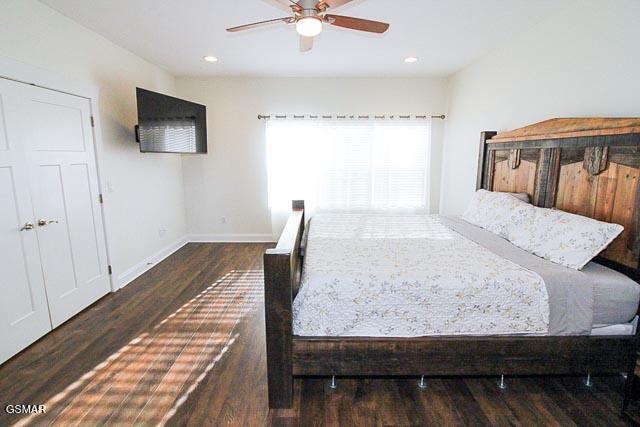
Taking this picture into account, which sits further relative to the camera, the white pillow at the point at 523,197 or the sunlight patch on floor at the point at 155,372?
the white pillow at the point at 523,197

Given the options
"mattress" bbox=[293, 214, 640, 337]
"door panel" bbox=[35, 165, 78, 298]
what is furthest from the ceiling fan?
"door panel" bbox=[35, 165, 78, 298]

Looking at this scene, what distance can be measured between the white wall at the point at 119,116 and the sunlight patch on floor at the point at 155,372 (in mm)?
1366

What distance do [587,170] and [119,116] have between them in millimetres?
4432

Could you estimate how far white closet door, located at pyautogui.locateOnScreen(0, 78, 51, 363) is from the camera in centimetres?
219

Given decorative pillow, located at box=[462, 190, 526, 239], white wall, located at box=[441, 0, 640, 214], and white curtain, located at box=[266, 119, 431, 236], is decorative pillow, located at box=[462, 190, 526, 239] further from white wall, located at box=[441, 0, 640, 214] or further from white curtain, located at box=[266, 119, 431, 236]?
white curtain, located at box=[266, 119, 431, 236]

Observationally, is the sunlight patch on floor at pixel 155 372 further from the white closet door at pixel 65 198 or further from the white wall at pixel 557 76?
the white wall at pixel 557 76

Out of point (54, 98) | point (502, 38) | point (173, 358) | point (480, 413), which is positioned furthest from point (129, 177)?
point (502, 38)

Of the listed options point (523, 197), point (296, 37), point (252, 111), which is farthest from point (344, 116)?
point (523, 197)

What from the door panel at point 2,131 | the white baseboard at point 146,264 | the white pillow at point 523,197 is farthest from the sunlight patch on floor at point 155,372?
the white pillow at point 523,197

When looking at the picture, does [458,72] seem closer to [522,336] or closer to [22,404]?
[522,336]

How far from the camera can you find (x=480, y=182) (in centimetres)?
368

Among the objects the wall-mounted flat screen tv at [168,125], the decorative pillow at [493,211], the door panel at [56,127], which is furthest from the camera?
the wall-mounted flat screen tv at [168,125]

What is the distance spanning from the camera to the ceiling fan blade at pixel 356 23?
2050 millimetres

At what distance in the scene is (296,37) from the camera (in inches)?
126
